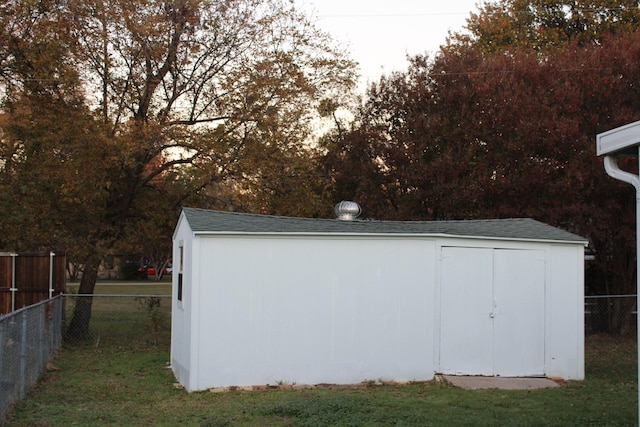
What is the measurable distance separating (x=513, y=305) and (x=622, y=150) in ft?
16.7

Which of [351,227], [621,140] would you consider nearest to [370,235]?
[351,227]

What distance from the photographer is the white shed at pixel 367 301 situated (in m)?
10.7

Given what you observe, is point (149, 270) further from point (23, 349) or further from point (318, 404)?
point (318, 404)

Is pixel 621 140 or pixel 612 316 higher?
pixel 621 140

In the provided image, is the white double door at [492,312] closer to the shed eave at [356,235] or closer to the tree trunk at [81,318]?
the shed eave at [356,235]

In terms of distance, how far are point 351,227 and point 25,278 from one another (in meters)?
7.90

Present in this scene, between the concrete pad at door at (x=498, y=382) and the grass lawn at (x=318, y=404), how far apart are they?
0.91 feet

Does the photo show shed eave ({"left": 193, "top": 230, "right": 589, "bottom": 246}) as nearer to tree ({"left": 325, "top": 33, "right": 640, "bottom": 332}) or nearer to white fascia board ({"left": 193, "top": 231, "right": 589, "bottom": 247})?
white fascia board ({"left": 193, "top": 231, "right": 589, "bottom": 247})

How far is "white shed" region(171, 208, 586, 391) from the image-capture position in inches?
423

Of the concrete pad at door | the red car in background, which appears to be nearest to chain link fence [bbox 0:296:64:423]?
the concrete pad at door

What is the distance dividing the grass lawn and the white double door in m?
0.78

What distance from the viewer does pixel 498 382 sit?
11.1 m

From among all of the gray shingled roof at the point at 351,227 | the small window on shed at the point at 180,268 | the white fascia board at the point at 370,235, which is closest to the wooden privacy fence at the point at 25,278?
the small window on shed at the point at 180,268

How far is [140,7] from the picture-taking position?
16297 mm
